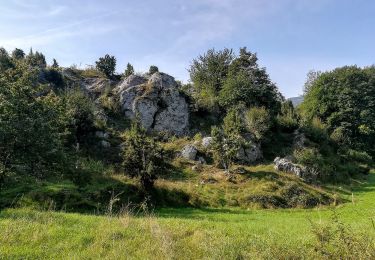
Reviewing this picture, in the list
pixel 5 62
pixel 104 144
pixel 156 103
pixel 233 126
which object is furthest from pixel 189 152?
pixel 5 62

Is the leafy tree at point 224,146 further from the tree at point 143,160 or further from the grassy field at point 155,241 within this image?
the grassy field at point 155,241

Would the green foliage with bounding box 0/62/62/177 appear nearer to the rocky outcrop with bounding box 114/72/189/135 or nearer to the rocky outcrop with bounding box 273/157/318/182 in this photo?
the rocky outcrop with bounding box 273/157/318/182

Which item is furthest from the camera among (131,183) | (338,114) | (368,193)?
(338,114)

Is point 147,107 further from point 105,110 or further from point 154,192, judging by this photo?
point 154,192

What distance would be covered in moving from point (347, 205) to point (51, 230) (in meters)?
26.0

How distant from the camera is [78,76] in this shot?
194 feet

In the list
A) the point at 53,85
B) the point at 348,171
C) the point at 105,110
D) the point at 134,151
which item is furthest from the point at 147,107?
the point at 348,171

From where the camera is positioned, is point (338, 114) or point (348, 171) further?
point (338, 114)

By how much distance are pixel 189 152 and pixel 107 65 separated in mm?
27066

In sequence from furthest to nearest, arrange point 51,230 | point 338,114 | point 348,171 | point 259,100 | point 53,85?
point 338,114 → point 259,100 → point 53,85 → point 348,171 → point 51,230

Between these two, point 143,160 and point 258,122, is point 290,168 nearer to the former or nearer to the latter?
point 258,122

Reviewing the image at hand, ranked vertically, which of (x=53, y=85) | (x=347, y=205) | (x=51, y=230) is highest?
(x=53, y=85)

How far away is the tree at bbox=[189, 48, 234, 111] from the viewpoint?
202 feet

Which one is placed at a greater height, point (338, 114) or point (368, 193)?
point (338, 114)
